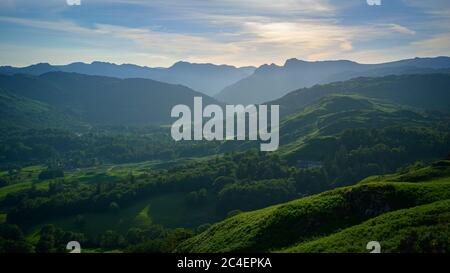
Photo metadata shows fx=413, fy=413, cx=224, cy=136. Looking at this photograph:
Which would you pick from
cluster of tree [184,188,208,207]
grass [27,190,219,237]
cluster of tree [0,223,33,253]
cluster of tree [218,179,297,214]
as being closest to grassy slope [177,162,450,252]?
cluster of tree [0,223,33,253]

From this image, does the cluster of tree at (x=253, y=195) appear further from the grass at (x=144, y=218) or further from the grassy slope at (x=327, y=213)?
the grassy slope at (x=327, y=213)

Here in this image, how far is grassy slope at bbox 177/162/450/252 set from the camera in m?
56.6

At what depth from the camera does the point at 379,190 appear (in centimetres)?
5981

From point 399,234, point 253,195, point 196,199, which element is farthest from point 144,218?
point 399,234

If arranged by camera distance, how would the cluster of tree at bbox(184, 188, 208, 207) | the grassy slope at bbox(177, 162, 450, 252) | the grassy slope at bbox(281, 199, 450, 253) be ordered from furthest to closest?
the cluster of tree at bbox(184, 188, 208, 207) < the grassy slope at bbox(177, 162, 450, 252) < the grassy slope at bbox(281, 199, 450, 253)

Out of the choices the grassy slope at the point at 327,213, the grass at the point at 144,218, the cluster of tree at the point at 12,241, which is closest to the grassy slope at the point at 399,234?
the grassy slope at the point at 327,213

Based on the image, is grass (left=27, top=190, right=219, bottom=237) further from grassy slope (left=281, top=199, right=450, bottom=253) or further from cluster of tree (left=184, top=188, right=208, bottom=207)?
grassy slope (left=281, top=199, right=450, bottom=253)

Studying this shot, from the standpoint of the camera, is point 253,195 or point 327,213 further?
point 253,195

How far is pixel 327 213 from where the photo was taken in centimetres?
5934

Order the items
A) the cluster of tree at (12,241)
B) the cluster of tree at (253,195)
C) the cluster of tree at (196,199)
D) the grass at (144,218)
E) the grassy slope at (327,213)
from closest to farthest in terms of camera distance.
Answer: the grassy slope at (327,213)
the cluster of tree at (12,241)
the grass at (144,218)
the cluster of tree at (253,195)
the cluster of tree at (196,199)

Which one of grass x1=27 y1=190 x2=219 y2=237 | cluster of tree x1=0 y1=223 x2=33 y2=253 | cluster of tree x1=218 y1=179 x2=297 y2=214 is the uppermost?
cluster of tree x1=218 y1=179 x2=297 y2=214

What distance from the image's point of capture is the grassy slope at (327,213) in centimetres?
5663

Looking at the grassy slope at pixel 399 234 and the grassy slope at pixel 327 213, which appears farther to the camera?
the grassy slope at pixel 327 213

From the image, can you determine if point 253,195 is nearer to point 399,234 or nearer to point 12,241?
point 12,241
